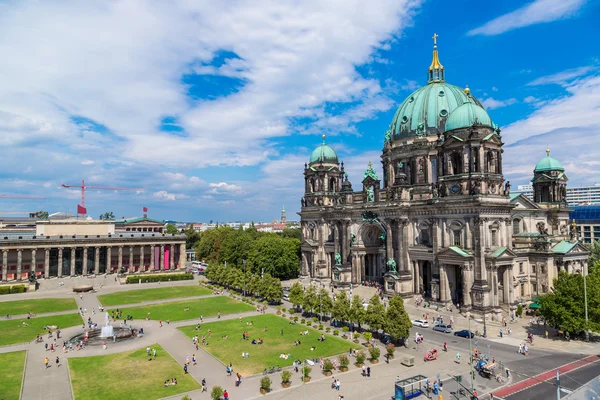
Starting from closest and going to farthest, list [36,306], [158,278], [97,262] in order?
[36,306]
[158,278]
[97,262]

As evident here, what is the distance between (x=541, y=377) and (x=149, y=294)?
78.8m

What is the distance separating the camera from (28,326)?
63594mm

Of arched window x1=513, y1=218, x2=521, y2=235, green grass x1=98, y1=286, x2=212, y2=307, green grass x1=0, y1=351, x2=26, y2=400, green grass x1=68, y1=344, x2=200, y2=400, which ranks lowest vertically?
green grass x1=68, y1=344, x2=200, y2=400

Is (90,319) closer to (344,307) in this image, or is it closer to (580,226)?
(344,307)

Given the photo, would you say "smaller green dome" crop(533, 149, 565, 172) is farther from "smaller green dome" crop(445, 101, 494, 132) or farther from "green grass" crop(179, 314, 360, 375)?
"green grass" crop(179, 314, 360, 375)

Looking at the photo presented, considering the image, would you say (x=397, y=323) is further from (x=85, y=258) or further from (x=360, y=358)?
(x=85, y=258)

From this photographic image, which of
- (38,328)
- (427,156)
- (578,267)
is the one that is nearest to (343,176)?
(427,156)

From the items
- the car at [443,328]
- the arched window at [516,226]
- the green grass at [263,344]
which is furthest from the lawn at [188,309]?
the arched window at [516,226]

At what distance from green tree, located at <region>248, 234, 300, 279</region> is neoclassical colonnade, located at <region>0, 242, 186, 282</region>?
1438 inches

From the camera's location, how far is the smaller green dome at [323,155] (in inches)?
4382

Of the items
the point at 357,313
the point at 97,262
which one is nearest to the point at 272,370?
the point at 357,313

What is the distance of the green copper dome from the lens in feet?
285

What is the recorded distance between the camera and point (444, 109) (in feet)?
285

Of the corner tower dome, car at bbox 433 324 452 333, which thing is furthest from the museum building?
car at bbox 433 324 452 333
